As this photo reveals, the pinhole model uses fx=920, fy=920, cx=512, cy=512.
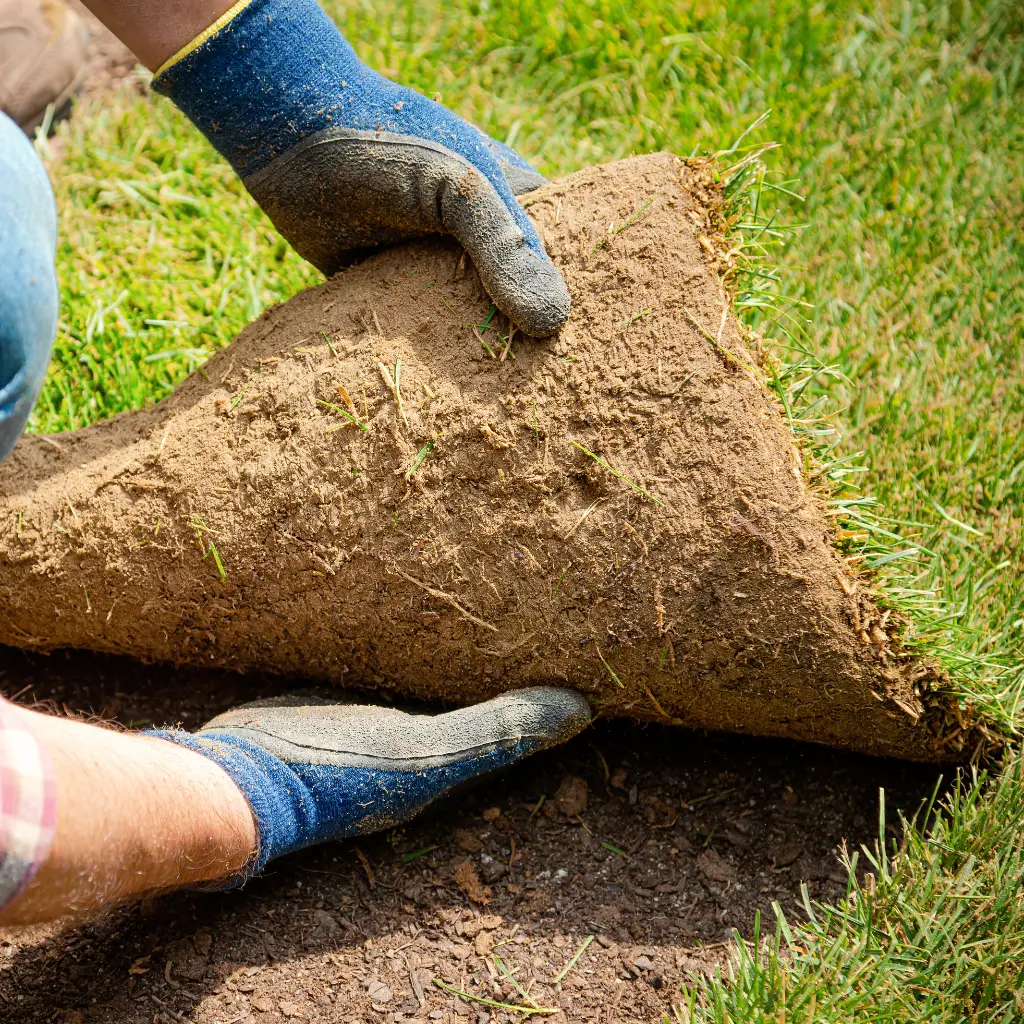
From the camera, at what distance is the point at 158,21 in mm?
1668

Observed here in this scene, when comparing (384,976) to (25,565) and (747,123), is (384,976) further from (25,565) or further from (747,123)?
(747,123)

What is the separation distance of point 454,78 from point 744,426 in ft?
6.05

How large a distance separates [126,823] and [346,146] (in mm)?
1221

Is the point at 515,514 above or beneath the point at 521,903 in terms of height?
above

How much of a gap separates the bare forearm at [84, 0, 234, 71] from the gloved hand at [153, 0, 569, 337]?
0.08 feet

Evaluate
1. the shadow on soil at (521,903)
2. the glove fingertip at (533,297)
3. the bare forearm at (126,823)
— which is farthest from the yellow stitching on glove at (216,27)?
the shadow on soil at (521,903)

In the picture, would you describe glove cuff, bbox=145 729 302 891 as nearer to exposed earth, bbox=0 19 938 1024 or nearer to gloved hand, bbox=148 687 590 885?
gloved hand, bbox=148 687 590 885

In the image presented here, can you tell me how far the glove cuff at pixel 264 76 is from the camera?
167cm

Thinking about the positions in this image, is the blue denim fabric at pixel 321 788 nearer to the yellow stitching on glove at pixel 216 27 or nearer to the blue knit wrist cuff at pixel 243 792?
the blue knit wrist cuff at pixel 243 792

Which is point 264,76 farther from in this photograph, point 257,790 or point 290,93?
point 257,790

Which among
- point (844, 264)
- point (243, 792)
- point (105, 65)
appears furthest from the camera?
point (105, 65)

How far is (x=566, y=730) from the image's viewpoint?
1.66 metres

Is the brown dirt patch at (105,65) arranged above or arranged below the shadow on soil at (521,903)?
above

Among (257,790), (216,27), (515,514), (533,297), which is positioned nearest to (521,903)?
(257,790)
